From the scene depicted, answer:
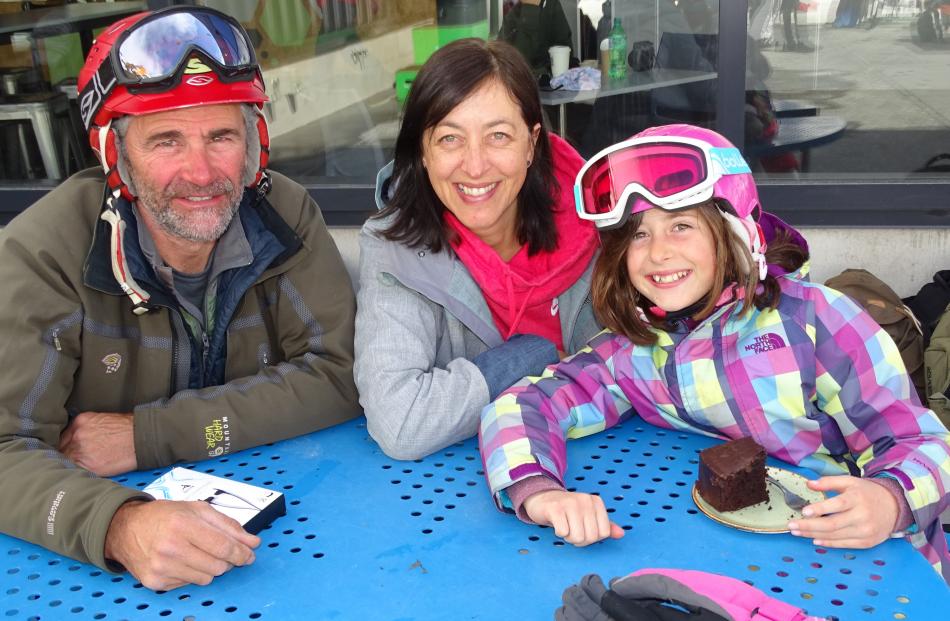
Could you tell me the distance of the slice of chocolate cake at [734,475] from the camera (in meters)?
1.79

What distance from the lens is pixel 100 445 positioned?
6.99ft

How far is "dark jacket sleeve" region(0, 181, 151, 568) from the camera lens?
5.98 ft

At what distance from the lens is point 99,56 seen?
219 cm

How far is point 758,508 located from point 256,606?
0.96 metres

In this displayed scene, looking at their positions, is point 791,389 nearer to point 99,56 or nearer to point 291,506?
point 291,506

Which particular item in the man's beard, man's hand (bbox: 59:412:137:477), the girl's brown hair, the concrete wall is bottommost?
the concrete wall

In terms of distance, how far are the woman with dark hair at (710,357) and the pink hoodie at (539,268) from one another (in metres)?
0.25

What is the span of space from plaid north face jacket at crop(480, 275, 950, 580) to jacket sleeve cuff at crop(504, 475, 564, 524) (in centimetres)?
2

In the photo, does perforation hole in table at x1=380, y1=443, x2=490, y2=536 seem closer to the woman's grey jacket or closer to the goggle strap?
the woman's grey jacket

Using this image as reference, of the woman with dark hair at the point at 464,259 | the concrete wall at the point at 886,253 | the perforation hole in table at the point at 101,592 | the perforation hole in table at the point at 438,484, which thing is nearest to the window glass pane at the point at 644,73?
the concrete wall at the point at 886,253

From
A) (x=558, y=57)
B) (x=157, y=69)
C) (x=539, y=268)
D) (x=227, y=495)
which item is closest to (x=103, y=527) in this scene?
(x=227, y=495)

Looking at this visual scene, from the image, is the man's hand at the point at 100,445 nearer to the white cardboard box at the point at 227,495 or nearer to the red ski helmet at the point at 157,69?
the white cardboard box at the point at 227,495

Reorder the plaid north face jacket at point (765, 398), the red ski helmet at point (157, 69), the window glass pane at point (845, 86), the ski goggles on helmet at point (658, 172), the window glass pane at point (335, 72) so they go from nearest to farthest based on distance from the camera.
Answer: the plaid north face jacket at point (765, 398)
the ski goggles on helmet at point (658, 172)
the red ski helmet at point (157, 69)
the window glass pane at point (845, 86)
the window glass pane at point (335, 72)

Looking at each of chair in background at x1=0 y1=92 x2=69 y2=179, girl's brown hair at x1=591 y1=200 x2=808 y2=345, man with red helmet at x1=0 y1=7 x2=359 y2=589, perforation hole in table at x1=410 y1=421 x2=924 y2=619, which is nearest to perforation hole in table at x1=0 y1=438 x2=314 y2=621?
man with red helmet at x1=0 y1=7 x2=359 y2=589
